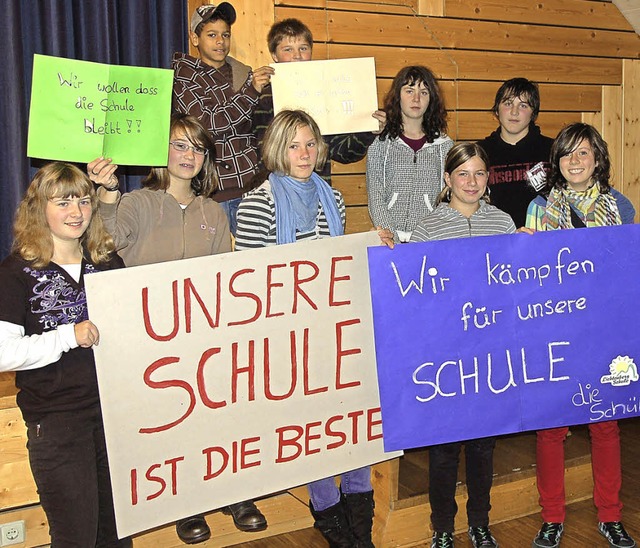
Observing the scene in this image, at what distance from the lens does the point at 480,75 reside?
4238mm

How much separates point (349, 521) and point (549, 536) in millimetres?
828

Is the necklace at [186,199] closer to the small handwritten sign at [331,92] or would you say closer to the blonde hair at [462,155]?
the small handwritten sign at [331,92]

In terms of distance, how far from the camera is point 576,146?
2.88m

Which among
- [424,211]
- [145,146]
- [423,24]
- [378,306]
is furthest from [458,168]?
[423,24]

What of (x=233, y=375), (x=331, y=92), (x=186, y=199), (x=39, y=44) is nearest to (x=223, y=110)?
(x=331, y=92)

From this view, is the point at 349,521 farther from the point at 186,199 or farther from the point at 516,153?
the point at 516,153

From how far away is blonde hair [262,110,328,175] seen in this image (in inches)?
103

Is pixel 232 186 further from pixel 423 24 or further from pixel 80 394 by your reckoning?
pixel 423 24

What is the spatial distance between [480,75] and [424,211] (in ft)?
4.60

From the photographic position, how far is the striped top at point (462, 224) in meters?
2.83

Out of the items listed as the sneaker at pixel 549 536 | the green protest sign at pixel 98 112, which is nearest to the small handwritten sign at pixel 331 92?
the green protest sign at pixel 98 112

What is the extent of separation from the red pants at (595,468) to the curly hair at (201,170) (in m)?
1.51

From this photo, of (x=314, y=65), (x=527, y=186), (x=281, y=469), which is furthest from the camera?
(x=527, y=186)

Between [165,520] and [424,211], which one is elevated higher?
[424,211]
